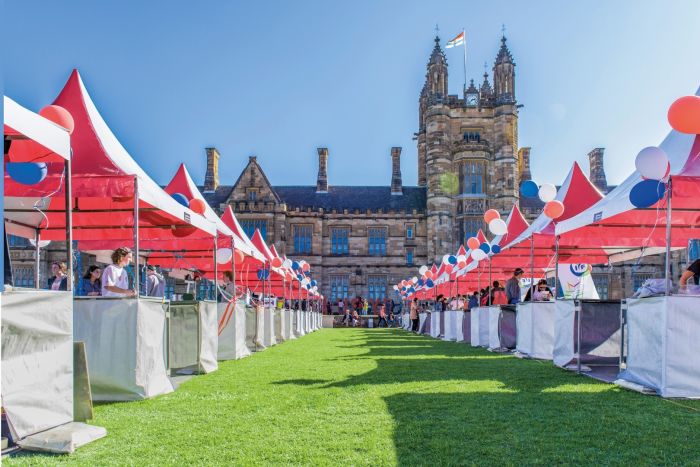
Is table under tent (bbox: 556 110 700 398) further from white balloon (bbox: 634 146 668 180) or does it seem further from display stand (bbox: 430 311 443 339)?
display stand (bbox: 430 311 443 339)

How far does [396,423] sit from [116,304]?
127 inches

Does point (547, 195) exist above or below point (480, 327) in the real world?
above

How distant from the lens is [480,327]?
1480 cm

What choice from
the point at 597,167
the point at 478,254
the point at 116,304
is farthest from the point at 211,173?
the point at 116,304

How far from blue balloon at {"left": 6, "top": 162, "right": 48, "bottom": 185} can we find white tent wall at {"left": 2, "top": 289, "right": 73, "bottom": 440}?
1638 mm

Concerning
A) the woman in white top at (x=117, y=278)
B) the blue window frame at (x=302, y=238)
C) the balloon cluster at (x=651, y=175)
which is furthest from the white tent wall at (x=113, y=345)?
the blue window frame at (x=302, y=238)

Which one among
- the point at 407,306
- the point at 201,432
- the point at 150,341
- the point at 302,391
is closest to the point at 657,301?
the point at 302,391

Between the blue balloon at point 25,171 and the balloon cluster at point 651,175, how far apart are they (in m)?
6.07

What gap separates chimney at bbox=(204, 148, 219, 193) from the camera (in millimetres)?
49306

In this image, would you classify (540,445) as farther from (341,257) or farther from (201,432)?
(341,257)

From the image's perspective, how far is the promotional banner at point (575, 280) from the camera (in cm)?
1961

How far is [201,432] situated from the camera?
192 inches

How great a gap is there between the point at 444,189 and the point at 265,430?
42.9 m

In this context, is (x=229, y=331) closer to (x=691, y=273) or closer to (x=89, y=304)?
(x=89, y=304)
